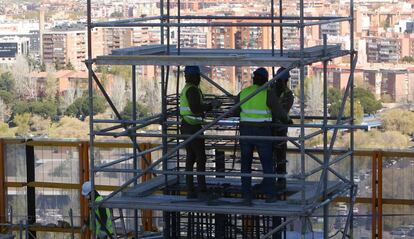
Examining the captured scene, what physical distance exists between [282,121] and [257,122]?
23.8 inches

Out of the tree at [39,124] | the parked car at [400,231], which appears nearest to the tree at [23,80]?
the tree at [39,124]

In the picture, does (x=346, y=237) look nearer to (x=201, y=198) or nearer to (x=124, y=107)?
(x=201, y=198)

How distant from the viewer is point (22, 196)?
22.0 m

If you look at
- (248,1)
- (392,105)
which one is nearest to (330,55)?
(392,105)

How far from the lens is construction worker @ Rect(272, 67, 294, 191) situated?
15633 mm

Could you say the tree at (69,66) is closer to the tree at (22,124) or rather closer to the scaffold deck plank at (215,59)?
the tree at (22,124)

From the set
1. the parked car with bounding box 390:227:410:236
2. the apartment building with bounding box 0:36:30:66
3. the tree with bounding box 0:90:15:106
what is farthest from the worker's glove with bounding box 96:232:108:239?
the apartment building with bounding box 0:36:30:66

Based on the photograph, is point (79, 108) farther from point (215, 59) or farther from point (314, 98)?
point (215, 59)

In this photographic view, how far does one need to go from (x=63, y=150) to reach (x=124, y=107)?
2423 inches

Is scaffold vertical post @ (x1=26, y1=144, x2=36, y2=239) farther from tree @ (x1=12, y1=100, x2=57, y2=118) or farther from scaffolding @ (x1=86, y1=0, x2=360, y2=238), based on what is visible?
tree @ (x1=12, y1=100, x2=57, y2=118)

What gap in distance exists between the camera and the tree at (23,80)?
4117 inches

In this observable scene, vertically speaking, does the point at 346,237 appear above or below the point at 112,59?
below

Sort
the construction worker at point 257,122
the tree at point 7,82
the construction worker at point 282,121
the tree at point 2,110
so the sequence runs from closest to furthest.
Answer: the construction worker at point 257,122 → the construction worker at point 282,121 → the tree at point 2,110 → the tree at point 7,82

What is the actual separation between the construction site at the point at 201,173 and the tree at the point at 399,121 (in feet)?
219
